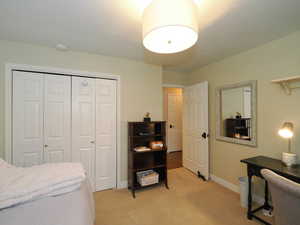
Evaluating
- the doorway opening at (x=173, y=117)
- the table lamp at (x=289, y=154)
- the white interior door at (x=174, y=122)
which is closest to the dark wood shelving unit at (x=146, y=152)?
the table lamp at (x=289, y=154)

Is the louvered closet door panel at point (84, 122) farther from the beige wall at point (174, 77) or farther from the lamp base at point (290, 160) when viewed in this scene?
the lamp base at point (290, 160)

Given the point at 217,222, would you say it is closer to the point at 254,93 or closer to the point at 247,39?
the point at 254,93

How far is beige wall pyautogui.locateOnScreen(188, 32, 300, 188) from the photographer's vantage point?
6.37 feet

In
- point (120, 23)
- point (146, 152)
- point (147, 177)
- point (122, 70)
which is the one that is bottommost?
point (147, 177)

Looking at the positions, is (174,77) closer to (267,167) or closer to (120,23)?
(120,23)

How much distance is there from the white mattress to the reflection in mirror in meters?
2.56

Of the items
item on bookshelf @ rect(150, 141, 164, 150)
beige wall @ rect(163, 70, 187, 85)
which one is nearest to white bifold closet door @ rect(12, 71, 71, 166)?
item on bookshelf @ rect(150, 141, 164, 150)

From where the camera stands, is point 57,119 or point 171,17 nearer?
point 171,17

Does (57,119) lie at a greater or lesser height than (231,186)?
greater

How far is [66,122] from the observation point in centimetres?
246

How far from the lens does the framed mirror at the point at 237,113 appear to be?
2.39 meters

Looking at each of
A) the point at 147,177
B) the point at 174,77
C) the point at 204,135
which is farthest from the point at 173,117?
the point at 147,177

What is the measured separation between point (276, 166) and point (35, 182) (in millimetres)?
2478

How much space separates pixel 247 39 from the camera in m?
2.09
